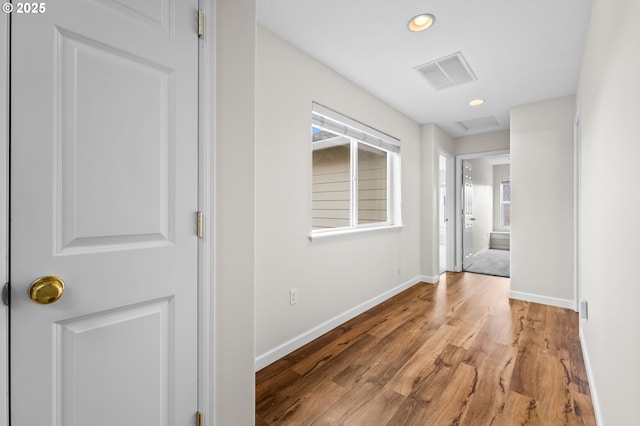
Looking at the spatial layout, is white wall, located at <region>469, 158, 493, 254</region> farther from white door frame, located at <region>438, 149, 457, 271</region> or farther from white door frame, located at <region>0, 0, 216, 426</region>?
white door frame, located at <region>0, 0, 216, 426</region>

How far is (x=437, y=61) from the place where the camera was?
8.07ft

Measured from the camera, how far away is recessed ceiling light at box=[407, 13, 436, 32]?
1.89 m

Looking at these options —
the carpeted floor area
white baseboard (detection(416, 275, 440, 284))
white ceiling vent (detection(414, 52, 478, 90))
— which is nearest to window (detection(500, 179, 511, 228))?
the carpeted floor area

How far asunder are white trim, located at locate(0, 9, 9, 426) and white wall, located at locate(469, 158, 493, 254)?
687 cm

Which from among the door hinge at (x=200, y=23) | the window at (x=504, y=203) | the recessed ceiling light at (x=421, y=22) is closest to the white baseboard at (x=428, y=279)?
the recessed ceiling light at (x=421, y=22)

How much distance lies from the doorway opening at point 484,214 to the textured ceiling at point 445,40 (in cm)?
205

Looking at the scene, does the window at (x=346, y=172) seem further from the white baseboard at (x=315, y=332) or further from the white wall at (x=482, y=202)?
the white wall at (x=482, y=202)

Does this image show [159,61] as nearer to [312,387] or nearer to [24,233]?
[24,233]

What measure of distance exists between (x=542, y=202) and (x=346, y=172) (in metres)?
2.42

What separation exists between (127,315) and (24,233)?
1.24 feet

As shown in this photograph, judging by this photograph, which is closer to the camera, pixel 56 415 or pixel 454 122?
pixel 56 415

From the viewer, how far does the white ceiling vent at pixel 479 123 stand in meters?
3.96

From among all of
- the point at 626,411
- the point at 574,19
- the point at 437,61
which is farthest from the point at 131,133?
the point at 574,19

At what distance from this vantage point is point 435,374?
1922 mm
